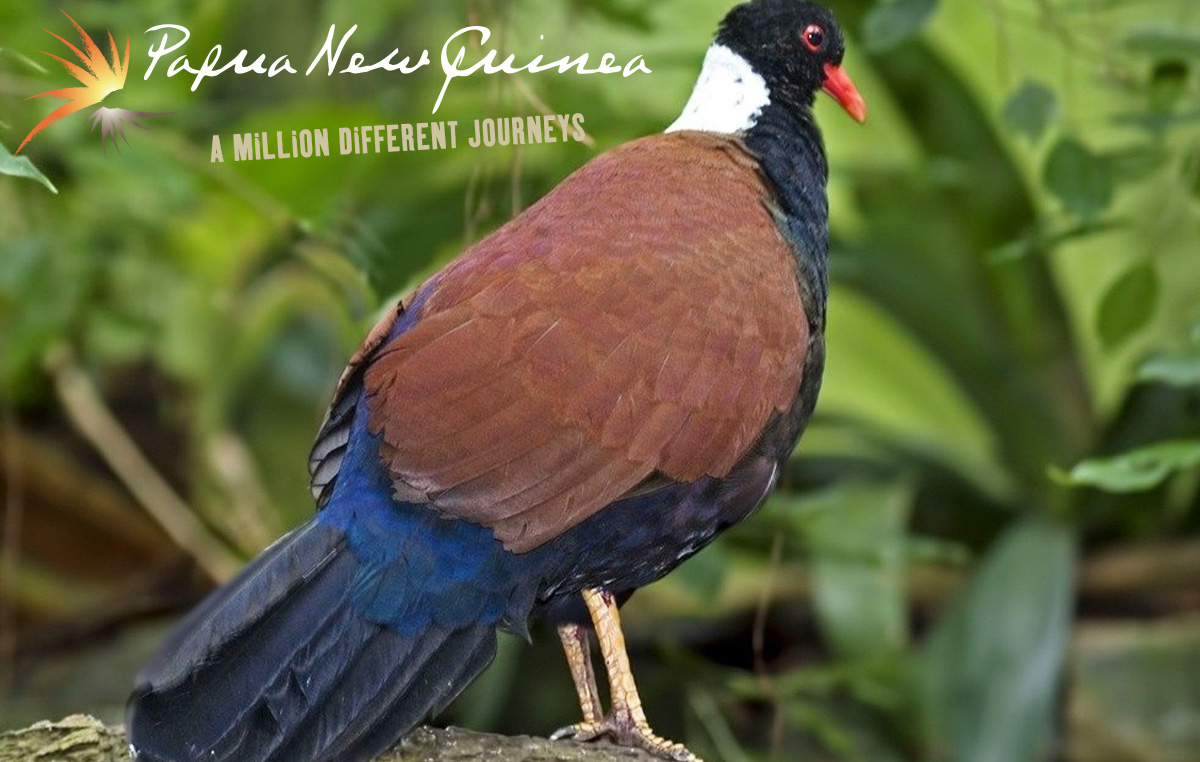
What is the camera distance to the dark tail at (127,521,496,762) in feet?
6.09

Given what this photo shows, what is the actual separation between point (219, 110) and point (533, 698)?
174 cm

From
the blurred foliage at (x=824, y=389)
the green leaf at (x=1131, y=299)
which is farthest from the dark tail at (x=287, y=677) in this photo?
the green leaf at (x=1131, y=299)

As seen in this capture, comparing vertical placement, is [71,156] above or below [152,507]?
above

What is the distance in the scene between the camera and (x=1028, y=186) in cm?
413

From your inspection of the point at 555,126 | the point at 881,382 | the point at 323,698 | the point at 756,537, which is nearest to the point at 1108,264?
the point at 881,382

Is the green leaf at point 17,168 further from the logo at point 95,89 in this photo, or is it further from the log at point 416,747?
the logo at point 95,89

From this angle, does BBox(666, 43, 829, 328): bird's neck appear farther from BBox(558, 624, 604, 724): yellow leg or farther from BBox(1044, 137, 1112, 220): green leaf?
BBox(558, 624, 604, 724): yellow leg

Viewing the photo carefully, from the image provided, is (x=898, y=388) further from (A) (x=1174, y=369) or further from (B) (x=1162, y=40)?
(A) (x=1174, y=369)

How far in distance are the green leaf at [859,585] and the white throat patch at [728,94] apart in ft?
4.46

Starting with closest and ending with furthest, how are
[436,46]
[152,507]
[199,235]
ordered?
1. [152,507]
2. [436,46]
3. [199,235]

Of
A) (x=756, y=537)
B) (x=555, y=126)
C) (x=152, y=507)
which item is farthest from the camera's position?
(x=152, y=507)

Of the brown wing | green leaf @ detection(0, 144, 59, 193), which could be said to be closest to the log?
the brown wing

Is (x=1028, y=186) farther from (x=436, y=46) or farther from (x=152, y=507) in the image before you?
(x=152, y=507)

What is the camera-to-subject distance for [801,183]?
2.35 meters
